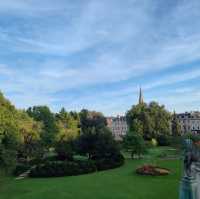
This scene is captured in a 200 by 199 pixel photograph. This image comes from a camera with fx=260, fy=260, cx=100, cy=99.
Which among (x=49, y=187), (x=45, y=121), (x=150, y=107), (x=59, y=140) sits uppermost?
(x=150, y=107)

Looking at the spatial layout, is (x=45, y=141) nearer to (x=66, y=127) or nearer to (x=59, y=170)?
(x=66, y=127)

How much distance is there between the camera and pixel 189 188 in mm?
8883

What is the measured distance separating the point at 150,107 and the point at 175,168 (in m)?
36.7

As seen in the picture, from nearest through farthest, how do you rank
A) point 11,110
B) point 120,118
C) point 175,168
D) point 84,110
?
point 175,168 < point 11,110 < point 84,110 < point 120,118

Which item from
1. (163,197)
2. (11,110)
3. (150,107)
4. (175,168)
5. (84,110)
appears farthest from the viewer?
(84,110)

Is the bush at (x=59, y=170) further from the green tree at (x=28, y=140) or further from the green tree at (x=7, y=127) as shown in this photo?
the green tree at (x=28, y=140)

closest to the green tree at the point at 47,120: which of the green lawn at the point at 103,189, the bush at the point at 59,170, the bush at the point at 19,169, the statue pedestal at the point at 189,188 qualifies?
the bush at the point at 19,169

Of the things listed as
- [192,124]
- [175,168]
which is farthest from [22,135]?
[192,124]

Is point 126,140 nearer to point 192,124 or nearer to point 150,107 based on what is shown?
point 150,107

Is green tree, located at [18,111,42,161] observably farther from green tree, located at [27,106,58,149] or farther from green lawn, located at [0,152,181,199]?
green lawn, located at [0,152,181,199]

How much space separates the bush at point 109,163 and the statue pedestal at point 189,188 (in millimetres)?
20667

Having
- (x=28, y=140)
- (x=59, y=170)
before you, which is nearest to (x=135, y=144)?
(x=59, y=170)

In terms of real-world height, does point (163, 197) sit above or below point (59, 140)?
below

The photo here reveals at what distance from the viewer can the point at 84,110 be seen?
7738 centimetres
